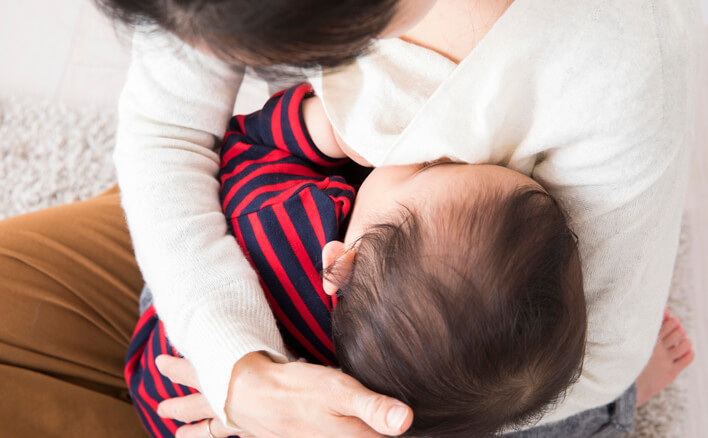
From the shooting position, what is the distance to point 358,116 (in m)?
0.68

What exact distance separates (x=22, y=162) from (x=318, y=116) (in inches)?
34.6

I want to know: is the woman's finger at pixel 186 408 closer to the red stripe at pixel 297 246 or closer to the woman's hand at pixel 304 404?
the woman's hand at pixel 304 404

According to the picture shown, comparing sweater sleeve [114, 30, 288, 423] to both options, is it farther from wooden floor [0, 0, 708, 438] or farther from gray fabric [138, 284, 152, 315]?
wooden floor [0, 0, 708, 438]

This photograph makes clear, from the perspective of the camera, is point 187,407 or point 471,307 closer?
point 471,307

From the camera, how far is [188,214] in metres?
0.74

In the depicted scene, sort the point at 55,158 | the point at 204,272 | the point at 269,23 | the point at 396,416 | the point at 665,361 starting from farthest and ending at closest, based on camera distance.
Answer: the point at 55,158
the point at 665,361
the point at 204,272
the point at 396,416
the point at 269,23

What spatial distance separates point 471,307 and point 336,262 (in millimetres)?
157

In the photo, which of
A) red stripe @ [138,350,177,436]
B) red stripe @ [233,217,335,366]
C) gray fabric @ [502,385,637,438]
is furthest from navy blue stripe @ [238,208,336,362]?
gray fabric @ [502,385,637,438]

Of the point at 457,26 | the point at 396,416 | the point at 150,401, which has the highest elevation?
the point at 457,26

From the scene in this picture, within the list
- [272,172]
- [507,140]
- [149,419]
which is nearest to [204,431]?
[149,419]

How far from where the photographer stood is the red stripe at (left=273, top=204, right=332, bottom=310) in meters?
0.72

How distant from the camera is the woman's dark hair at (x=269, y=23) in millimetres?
341

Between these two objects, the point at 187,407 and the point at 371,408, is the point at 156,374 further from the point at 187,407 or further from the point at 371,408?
the point at 371,408

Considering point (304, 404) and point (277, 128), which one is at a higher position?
point (277, 128)
